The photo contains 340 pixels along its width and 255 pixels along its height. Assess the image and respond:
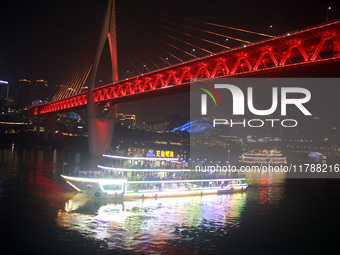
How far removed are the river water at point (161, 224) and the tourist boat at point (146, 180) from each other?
0.82m

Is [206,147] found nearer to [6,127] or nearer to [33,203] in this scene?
[6,127]

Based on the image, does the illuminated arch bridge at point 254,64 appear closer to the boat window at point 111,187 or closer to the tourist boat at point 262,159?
the boat window at point 111,187

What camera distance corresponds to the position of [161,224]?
17.4 metres

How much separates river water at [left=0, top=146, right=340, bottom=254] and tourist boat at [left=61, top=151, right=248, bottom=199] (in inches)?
32.3

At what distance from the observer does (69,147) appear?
74.9 meters

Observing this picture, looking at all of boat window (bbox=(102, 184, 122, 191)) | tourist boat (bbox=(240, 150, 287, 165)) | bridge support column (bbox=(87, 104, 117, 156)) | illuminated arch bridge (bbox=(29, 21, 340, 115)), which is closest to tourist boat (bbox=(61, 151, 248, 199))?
boat window (bbox=(102, 184, 122, 191))

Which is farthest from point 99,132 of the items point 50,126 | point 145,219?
point 50,126

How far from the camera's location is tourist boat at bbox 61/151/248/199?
22.0 metres

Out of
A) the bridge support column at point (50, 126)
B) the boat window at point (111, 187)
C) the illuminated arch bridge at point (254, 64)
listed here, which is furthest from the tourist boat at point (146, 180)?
the bridge support column at point (50, 126)

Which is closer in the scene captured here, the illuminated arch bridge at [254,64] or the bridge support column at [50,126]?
the illuminated arch bridge at [254,64]

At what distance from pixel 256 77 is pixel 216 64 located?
4.81m

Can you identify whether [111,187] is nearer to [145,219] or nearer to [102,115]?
[145,219]

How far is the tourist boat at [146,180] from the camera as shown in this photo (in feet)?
72.0

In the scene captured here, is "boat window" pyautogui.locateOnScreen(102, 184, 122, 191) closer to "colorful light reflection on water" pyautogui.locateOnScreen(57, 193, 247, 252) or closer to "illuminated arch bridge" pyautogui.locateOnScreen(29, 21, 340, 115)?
"colorful light reflection on water" pyautogui.locateOnScreen(57, 193, 247, 252)
